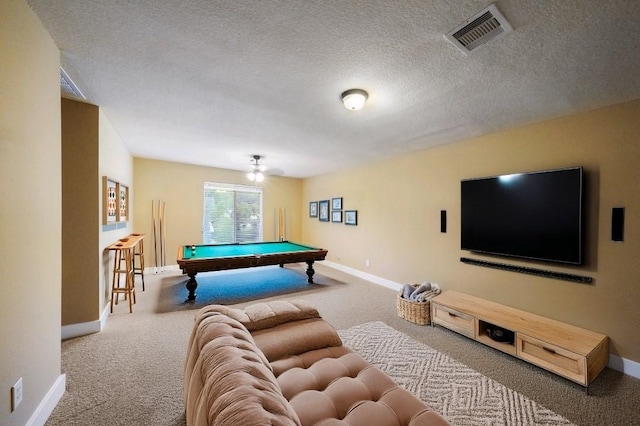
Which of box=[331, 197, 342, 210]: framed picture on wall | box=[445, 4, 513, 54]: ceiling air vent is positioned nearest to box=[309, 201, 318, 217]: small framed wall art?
box=[331, 197, 342, 210]: framed picture on wall

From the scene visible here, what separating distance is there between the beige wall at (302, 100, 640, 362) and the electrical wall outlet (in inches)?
166

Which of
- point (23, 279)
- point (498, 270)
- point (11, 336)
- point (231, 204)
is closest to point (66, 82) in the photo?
point (23, 279)

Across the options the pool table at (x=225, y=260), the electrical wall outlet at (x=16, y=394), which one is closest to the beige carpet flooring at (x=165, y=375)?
the electrical wall outlet at (x=16, y=394)

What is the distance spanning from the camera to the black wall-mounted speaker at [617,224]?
7.41 ft

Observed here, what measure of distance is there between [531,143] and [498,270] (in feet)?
5.08

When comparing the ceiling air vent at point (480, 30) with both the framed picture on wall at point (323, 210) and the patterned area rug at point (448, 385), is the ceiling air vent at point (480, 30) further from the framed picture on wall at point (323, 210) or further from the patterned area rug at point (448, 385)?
the framed picture on wall at point (323, 210)

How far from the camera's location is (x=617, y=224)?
2273mm

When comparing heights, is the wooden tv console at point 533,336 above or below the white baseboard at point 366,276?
above

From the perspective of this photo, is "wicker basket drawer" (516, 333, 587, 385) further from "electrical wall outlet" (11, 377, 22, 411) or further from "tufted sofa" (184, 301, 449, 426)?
"electrical wall outlet" (11, 377, 22, 411)

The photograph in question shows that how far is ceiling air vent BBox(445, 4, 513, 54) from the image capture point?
1.36 m

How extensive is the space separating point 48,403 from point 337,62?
3.04 m

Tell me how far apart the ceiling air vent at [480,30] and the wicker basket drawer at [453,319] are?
2.57 metres

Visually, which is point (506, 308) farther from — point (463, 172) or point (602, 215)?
point (463, 172)

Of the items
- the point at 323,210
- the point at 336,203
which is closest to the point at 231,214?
the point at 323,210
